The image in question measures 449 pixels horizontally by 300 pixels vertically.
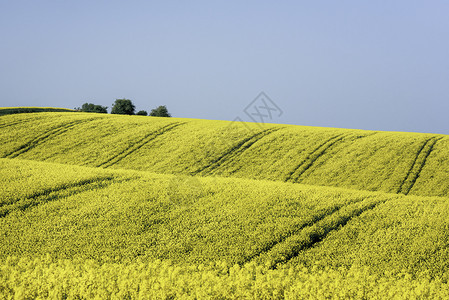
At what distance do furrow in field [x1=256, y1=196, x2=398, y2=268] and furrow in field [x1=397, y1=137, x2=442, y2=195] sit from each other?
11426 millimetres

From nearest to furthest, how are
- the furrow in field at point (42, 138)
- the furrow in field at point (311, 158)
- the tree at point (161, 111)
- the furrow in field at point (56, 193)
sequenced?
the furrow in field at point (56, 193) → the furrow in field at point (311, 158) → the furrow in field at point (42, 138) → the tree at point (161, 111)

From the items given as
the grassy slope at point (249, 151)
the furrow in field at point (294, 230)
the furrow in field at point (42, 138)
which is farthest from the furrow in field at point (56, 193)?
the furrow in field at point (42, 138)

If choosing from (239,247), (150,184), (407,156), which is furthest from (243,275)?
(407,156)

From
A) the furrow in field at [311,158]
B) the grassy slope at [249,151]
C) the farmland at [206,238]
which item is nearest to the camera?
the farmland at [206,238]

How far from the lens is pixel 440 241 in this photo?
11.1 meters

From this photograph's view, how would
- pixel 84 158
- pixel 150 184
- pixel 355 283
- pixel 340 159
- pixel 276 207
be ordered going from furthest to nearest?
1. pixel 84 158
2. pixel 340 159
3. pixel 150 184
4. pixel 276 207
5. pixel 355 283

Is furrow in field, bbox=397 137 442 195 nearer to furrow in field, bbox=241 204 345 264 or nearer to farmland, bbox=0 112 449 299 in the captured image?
farmland, bbox=0 112 449 299

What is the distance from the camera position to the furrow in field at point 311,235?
10.2 m

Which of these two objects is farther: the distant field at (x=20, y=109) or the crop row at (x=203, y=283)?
the distant field at (x=20, y=109)

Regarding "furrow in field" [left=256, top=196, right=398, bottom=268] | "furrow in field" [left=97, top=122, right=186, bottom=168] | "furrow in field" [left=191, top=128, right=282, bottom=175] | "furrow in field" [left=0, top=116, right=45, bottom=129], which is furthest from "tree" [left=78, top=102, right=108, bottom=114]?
"furrow in field" [left=256, top=196, right=398, bottom=268]

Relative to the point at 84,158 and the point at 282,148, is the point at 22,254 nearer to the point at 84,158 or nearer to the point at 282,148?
the point at 84,158

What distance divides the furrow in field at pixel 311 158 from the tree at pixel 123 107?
172 ft

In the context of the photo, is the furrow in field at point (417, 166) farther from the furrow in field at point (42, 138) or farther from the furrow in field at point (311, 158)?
the furrow in field at point (42, 138)

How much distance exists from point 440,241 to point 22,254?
38.2ft
